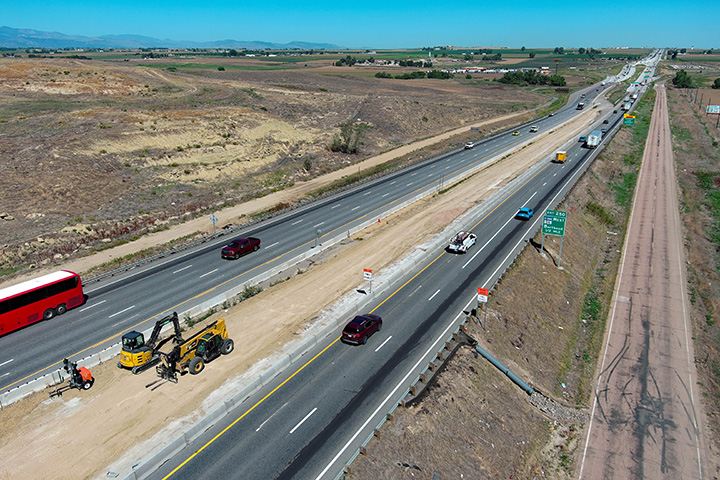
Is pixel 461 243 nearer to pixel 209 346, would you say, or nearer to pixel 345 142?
pixel 209 346

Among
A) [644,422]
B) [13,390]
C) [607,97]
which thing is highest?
[607,97]

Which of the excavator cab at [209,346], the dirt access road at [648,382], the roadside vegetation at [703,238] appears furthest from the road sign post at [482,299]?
the excavator cab at [209,346]

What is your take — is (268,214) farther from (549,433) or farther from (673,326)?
(673,326)

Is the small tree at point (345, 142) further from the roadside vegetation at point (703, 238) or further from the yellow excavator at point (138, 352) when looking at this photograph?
the yellow excavator at point (138, 352)

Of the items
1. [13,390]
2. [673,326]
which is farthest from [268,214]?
[673,326]

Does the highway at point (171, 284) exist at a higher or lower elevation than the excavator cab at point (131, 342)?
lower

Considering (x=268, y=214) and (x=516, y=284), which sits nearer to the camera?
(x=516, y=284)
